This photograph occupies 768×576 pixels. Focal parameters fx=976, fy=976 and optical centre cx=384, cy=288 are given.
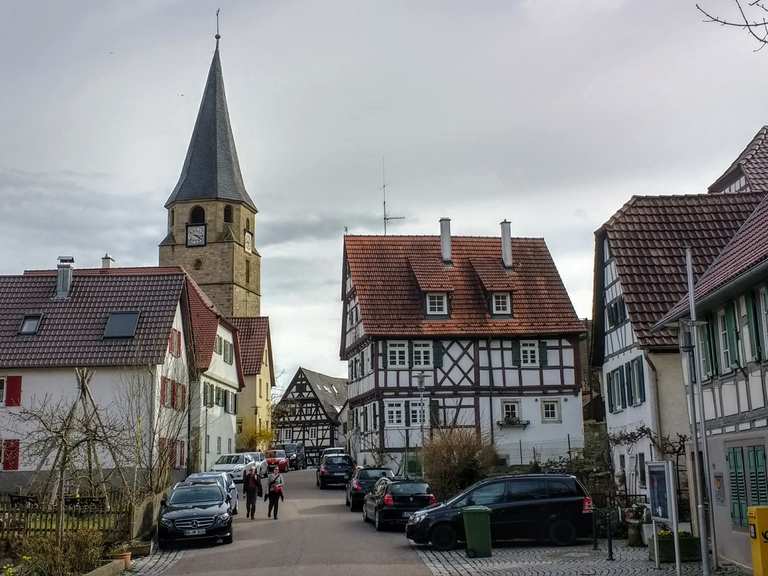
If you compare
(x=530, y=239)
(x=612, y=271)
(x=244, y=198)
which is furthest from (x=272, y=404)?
(x=612, y=271)

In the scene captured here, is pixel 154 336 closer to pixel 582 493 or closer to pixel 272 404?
pixel 582 493

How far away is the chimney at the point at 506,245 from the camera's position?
4956 cm

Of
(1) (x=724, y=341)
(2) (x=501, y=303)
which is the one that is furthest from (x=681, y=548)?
(2) (x=501, y=303)

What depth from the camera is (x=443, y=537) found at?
21922 mm

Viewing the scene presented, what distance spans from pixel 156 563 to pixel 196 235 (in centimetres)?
6962

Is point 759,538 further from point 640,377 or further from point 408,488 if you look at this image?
point 640,377

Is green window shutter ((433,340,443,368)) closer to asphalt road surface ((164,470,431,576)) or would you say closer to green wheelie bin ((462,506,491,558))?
asphalt road surface ((164,470,431,576))

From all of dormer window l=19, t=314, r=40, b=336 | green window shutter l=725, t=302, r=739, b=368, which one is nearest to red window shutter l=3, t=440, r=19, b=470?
dormer window l=19, t=314, r=40, b=336

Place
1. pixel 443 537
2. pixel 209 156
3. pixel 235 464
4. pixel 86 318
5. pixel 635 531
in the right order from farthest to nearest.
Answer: pixel 209 156 → pixel 235 464 → pixel 86 318 → pixel 443 537 → pixel 635 531

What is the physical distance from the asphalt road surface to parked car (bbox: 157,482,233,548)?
344 millimetres

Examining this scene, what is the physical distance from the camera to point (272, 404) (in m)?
78.8

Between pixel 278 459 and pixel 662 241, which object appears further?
pixel 278 459

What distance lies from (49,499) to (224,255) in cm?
6433

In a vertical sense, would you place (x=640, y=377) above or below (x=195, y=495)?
above
